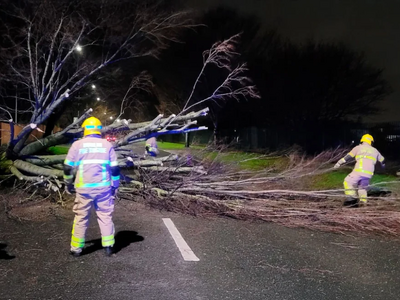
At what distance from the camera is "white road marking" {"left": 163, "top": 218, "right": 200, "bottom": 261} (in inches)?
178

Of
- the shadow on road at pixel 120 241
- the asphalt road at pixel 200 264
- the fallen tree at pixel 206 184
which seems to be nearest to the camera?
the asphalt road at pixel 200 264

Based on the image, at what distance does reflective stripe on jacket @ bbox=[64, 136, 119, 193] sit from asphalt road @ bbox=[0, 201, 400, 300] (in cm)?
85

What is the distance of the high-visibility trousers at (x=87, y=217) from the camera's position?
4.37m

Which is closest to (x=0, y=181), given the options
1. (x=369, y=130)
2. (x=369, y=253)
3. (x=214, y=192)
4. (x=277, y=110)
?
(x=214, y=192)

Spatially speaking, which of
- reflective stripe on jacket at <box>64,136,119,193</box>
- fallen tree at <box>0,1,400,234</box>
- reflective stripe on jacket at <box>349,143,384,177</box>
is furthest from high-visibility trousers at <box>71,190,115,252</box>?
reflective stripe on jacket at <box>349,143,384,177</box>

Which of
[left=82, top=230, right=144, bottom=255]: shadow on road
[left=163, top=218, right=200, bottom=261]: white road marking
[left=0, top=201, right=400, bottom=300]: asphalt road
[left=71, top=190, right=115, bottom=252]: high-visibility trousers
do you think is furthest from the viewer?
[left=82, top=230, right=144, bottom=255]: shadow on road

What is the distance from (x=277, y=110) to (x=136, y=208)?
21313mm

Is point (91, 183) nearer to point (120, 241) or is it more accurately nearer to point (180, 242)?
Answer: point (120, 241)

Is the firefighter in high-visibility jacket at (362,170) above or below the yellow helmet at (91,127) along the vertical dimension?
below

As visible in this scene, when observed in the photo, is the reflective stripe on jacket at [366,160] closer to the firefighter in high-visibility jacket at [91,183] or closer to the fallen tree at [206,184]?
the fallen tree at [206,184]

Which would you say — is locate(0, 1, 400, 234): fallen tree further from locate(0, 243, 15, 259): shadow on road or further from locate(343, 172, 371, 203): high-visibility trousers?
locate(0, 243, 15, 259): shadow on road

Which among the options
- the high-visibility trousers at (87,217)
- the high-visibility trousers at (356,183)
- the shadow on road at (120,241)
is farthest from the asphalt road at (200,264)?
the high-visibility trousers at (356,183)

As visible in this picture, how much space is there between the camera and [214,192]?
709cm

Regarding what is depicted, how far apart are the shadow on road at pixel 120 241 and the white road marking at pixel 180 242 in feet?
1.66
